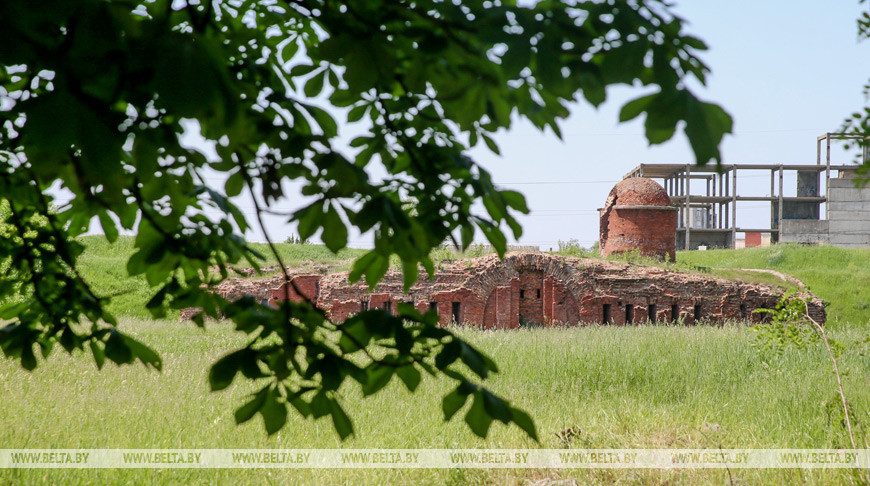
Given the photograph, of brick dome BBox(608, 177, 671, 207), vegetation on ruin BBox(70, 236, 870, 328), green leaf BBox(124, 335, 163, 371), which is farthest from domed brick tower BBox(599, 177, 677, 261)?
green leaf BBox(124, 335, 163, 371)

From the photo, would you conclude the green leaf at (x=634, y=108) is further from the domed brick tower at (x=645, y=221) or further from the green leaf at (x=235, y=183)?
the domed brick tower at (x=645, y=221)

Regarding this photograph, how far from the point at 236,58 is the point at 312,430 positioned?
397cm

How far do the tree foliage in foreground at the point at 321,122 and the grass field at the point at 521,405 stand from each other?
9.51 ft

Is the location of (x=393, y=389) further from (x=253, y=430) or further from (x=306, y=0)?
(x=306, y=0)

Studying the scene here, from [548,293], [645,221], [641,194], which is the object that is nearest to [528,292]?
[548,293]

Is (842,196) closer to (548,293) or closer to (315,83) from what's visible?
(548,293)

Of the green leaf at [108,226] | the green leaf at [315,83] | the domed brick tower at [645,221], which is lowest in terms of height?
the domed brick tower at [645,221]

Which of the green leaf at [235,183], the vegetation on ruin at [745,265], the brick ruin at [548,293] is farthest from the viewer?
the vegetation on ruin at [745,265]

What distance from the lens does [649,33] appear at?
1077mm

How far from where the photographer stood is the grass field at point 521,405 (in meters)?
4.30

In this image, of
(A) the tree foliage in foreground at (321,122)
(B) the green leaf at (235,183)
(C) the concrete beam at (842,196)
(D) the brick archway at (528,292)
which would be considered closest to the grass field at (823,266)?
(D) the brick archway at (528,292)

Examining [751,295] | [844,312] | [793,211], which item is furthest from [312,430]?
[793,211]

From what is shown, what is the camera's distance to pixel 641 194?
19.9 m

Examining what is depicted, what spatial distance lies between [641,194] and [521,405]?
15260 millimetres
